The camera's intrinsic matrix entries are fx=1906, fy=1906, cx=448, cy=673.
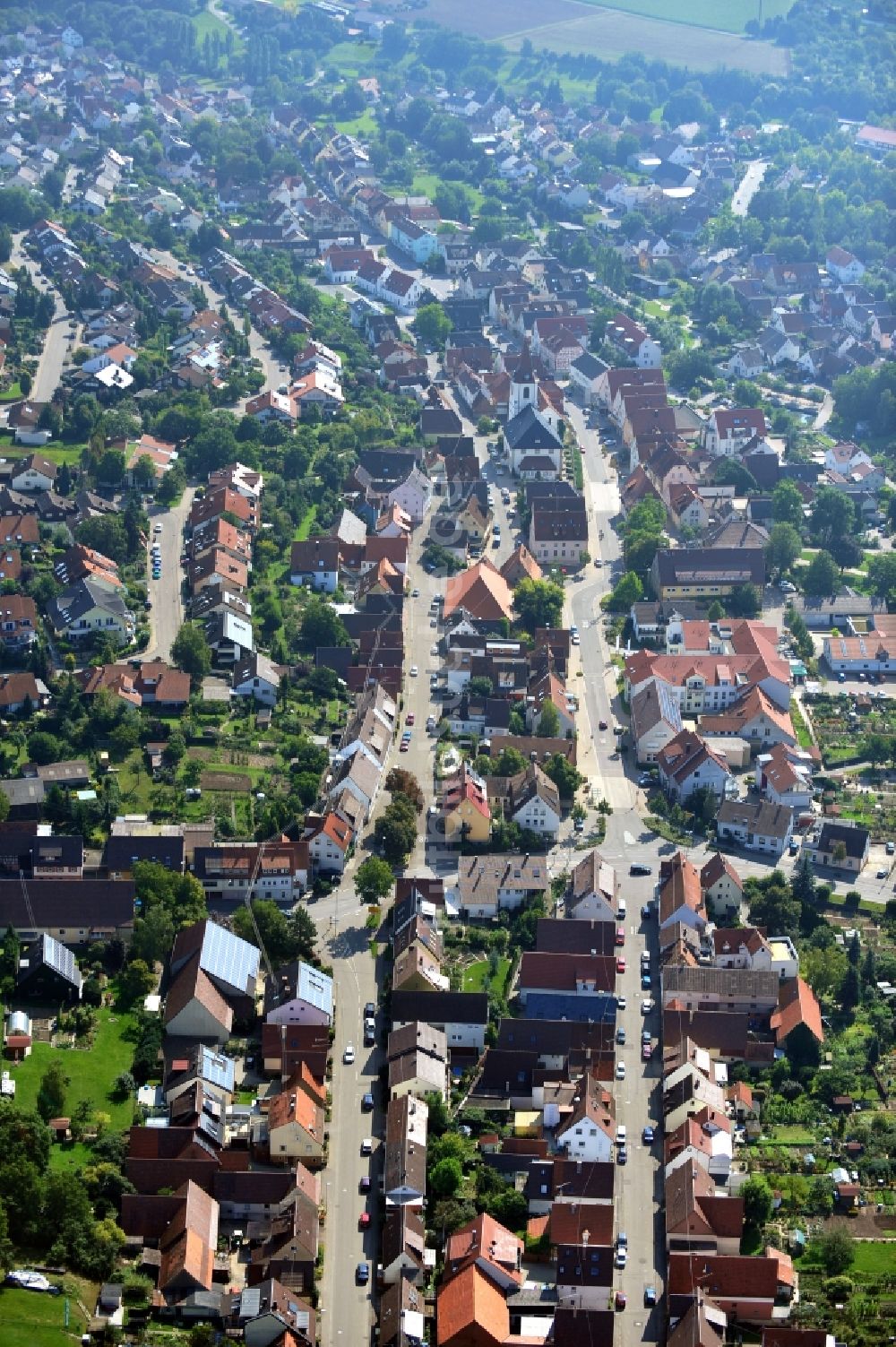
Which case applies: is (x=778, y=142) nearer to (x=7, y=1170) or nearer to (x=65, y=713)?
(x=65, y=713)

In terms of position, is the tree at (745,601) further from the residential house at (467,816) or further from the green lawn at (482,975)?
the green lawn at (482,975)

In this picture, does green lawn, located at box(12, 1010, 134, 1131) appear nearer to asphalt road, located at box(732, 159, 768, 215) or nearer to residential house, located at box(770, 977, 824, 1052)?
residential house, located at box(770, 977, 824, 1052)

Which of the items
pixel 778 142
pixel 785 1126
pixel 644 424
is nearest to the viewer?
pixel 785 1126

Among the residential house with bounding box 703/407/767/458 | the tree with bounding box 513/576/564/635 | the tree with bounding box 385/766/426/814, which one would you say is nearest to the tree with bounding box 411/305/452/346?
the residential house with bounding box 703/407/767/458

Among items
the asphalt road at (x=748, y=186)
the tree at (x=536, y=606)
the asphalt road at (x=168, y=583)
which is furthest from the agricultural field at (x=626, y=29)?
the tree at (x=536, y=606)

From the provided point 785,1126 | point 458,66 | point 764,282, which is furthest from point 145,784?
point 458,66

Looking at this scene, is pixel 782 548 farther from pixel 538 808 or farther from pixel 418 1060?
pixel 418 1060

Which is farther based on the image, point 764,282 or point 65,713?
point 764,282
